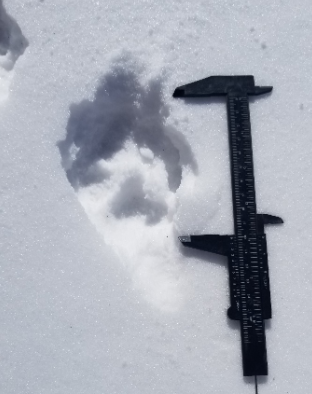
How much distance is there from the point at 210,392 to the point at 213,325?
1.63ft

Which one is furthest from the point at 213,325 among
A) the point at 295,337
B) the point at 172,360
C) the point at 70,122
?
the point at 70,122

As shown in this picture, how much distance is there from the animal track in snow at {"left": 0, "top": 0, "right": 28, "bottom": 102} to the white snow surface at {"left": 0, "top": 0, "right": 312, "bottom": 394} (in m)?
0.01

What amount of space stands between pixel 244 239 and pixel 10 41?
94.2 inches

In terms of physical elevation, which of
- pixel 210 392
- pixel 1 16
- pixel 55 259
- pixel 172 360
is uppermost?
pixel 1 16

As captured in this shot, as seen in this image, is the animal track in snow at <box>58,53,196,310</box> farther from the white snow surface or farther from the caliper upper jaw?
the caliper upper jaw

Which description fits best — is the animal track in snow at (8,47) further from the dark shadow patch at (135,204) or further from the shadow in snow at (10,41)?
the dark shadow patch at (135,204)

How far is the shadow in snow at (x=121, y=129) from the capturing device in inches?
126

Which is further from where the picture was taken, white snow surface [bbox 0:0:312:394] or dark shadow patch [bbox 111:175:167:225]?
dark shadow patch [bbox 111:175:167:225]

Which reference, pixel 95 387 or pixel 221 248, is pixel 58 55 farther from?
pixel 95 387

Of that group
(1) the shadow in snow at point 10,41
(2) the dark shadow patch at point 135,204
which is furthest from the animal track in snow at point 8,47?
(2) the dark shadow patch at point 135,204

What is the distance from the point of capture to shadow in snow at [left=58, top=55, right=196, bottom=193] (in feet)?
10.5

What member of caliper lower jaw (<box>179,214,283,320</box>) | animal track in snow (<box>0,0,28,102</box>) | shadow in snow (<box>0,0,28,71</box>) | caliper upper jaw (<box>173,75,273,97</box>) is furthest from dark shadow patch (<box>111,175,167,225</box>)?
shadow in snow (<box>0,0,28,71</box>)

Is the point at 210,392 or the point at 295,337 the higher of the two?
the point at 295,337

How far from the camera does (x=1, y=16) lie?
10.5ft
